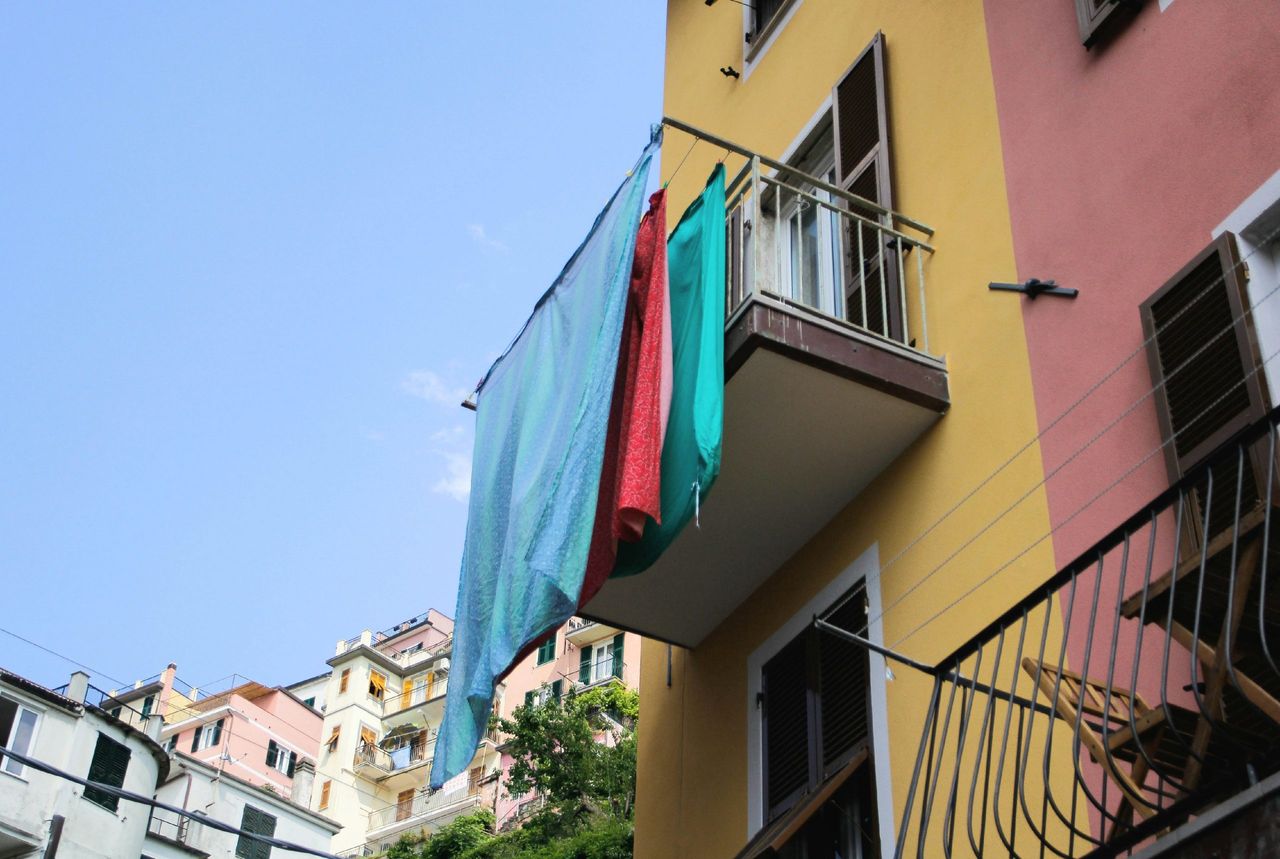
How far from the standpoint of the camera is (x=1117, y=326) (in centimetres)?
631

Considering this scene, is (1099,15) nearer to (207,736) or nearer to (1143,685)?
(1143,685)

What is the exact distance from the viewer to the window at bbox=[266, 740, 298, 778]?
5756 cm

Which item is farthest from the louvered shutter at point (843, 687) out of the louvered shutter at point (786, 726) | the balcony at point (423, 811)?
the balcony at point (423, 811)

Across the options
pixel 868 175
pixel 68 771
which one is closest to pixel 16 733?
pixel 68 771

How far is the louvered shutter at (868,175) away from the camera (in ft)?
26.1

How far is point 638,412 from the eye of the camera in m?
7.10

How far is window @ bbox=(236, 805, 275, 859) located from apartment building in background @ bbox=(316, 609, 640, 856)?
7.81 meters

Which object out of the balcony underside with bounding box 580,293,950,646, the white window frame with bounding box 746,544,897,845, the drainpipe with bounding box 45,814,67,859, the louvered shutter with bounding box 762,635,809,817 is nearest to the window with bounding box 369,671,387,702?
the drainpipe with bounding box 45,814,67,859

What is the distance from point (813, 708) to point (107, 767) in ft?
88.6

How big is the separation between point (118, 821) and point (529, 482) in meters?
27.2

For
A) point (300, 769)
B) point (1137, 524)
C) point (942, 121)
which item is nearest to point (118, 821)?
point (300, 769)

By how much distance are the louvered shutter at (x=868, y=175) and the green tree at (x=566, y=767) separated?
21049mm

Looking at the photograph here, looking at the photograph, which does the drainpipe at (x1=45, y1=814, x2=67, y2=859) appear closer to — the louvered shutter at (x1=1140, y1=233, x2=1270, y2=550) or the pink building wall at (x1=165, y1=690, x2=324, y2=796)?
the pink building wall at (x1=165, y1=690, x2=324, y2=796)

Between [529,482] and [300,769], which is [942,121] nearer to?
[529,482]
